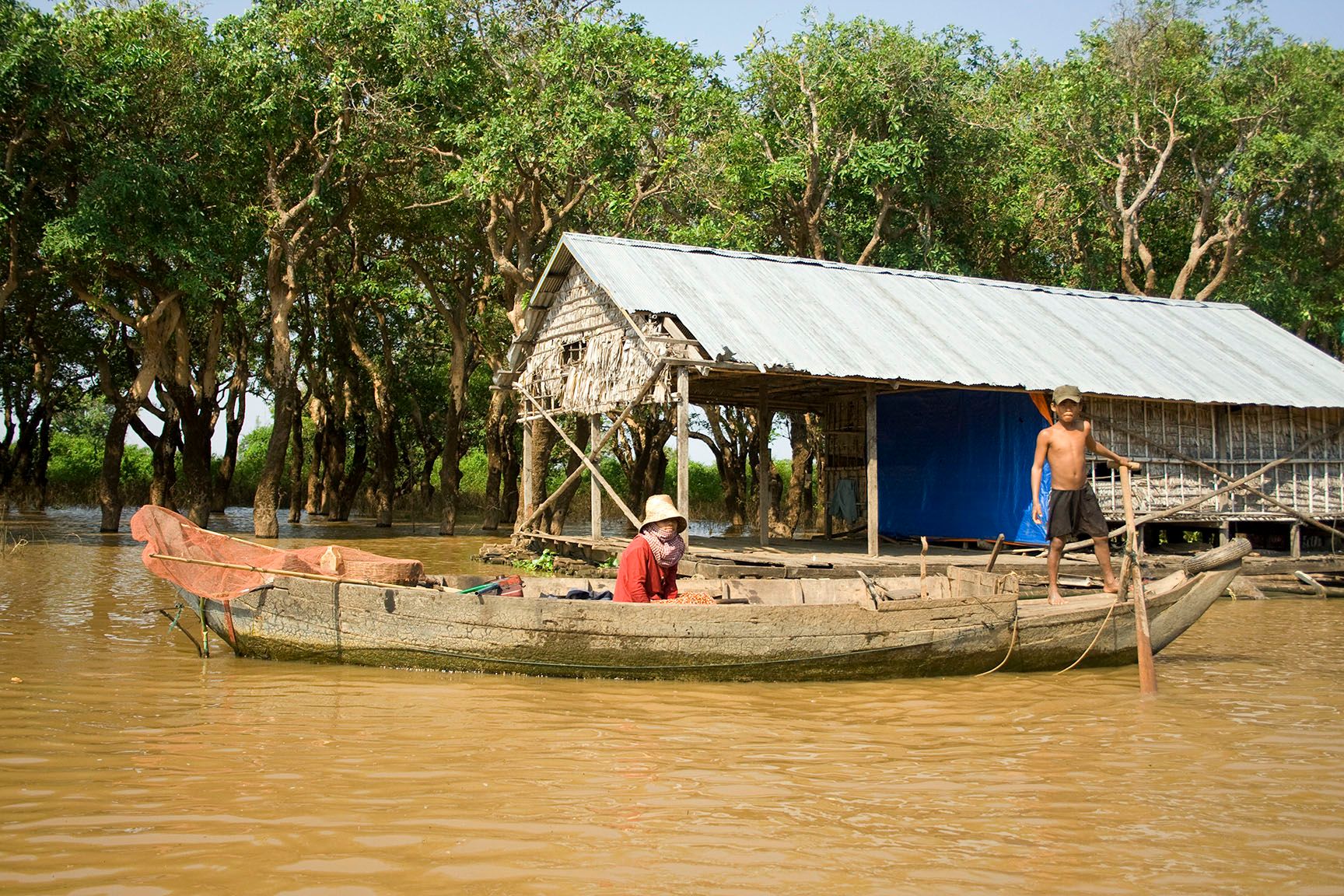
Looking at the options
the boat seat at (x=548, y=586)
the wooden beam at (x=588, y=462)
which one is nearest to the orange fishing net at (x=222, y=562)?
the boat seat at (x=548, y=586)

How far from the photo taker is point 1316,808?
5082mm

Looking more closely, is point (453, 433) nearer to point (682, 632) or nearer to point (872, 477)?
point (872, 477)

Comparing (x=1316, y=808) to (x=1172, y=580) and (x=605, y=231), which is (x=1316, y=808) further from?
(x=605, y=231)

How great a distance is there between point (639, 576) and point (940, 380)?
598 cm

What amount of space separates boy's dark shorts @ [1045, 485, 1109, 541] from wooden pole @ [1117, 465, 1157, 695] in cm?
39

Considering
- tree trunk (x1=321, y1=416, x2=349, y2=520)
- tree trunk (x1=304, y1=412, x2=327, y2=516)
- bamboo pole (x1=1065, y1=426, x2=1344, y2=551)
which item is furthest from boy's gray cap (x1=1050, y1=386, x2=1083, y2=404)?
tree trunk (x1=304, y1=412, x2=327, y2=516)

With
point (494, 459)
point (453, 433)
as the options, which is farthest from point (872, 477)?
point (453, 433)

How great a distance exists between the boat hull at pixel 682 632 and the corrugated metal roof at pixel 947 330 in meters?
4.44

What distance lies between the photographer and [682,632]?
25.7 ft

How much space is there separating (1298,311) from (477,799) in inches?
841

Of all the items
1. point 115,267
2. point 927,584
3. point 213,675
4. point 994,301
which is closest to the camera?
point 213,675

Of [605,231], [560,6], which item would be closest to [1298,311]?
[605,231]

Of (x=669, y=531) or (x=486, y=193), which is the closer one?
(x=669, y=531)

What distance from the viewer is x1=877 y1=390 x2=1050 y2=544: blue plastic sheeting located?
48.4 ft
